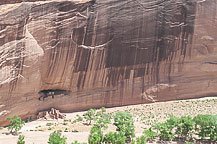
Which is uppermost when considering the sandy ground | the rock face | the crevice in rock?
the rock face

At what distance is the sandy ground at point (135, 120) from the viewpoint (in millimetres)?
17078

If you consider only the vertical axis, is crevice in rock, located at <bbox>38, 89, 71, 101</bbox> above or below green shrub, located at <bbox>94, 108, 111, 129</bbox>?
above

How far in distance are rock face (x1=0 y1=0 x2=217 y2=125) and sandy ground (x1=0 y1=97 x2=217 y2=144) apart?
92 cm

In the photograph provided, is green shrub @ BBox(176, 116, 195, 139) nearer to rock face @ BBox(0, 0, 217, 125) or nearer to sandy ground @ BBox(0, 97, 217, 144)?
sandy ground @ BBox(0, 97, 217, 144)

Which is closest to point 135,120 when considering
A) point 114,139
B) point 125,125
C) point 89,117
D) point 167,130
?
point 89,117

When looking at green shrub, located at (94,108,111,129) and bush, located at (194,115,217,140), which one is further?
green shrub, located at (94,108,111,129)

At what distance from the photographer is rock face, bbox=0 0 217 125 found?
808 inches

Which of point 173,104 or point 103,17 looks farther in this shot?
point 173,104

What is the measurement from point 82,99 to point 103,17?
7318 millimetres

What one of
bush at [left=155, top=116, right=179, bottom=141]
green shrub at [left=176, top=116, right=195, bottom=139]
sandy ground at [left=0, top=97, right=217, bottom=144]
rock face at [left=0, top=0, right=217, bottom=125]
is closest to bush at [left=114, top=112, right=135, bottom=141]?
sandy ground at [left=0, top=97, right=217, bottom=144]

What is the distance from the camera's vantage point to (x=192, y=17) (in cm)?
2498

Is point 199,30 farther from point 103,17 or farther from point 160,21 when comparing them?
point 103,17

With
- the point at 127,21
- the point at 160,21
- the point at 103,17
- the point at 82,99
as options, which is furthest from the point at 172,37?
the point at 82,99

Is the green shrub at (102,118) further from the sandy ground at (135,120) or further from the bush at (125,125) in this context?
the bush at (125,125)
